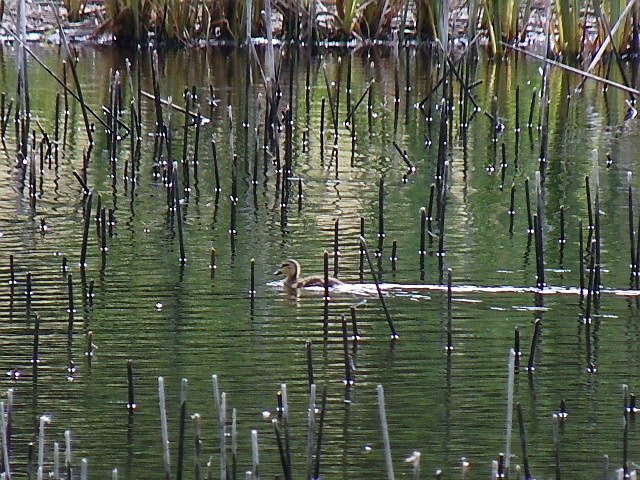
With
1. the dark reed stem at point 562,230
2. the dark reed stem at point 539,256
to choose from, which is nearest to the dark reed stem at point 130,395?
the dark reed stem at point 539,256

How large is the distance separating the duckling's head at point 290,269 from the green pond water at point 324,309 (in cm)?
10

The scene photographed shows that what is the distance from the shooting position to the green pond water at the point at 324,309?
259 inches

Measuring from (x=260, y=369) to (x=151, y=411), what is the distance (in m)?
0.81

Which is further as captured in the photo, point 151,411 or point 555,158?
point 555,158

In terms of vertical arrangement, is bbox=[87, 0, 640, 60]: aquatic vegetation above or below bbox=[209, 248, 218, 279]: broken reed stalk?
above

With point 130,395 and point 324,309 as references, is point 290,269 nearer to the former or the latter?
point 324,309

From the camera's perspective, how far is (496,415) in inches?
268

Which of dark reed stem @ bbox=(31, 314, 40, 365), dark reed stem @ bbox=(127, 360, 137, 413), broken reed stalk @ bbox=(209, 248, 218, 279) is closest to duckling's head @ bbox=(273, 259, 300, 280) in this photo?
broken reed stalk @ bbox=(209, 248, 218, 279)

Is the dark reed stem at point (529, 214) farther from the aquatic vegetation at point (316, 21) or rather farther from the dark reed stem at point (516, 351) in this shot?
the aquatic vegetation at point (316, 21)

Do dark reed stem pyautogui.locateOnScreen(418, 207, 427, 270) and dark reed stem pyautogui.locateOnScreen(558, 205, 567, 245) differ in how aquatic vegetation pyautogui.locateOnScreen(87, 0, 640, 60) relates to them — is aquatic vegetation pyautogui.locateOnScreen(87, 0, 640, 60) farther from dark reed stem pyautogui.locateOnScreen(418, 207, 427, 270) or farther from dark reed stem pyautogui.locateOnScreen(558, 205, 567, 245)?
dark reed stem pyautogui.locateOnScreen(418, 207, 427, 270)

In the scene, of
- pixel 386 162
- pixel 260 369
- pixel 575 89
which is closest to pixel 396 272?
pixel 260 369

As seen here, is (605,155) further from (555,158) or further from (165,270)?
(165,270)

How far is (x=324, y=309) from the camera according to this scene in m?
8.66

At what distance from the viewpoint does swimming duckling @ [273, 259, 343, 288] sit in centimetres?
911
